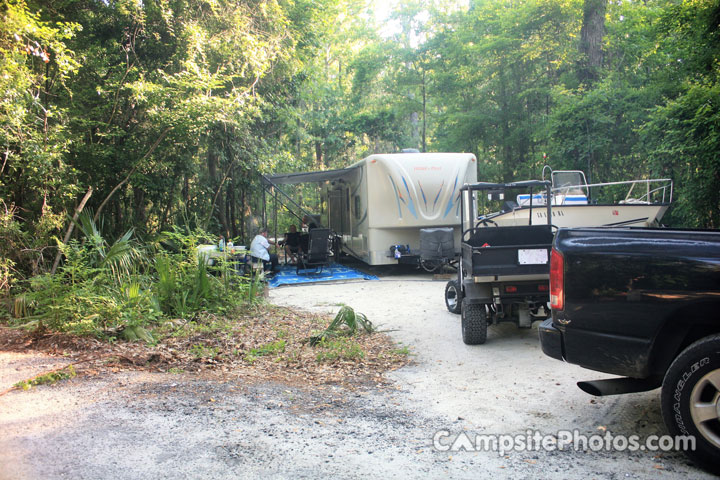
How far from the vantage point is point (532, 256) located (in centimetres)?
650

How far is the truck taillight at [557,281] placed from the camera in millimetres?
3764

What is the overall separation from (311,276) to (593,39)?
43.0ft

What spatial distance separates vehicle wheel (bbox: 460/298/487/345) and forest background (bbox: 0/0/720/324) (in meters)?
5.07

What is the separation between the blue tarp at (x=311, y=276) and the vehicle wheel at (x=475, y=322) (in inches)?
274

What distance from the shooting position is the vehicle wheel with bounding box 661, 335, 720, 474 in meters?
3.13

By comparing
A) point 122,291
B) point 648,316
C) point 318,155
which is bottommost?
point 122,291

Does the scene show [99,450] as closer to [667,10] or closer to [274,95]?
[667,10]

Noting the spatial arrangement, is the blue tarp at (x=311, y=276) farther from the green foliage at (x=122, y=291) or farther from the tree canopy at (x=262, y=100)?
the green foliage at (x=122, y=291)

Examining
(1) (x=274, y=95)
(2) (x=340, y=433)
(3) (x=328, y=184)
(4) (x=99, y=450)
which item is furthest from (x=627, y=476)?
(3) (x=328, y=184)

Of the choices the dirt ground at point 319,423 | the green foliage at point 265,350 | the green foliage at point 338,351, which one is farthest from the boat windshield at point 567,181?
the green foliage at point 265,350

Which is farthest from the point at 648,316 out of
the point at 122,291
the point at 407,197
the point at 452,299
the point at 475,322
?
the point at 407,197

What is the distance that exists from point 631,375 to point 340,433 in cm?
198

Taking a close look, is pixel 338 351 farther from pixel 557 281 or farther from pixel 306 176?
pixel 306 176

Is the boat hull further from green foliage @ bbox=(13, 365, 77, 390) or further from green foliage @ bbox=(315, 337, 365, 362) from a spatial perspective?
green foliage @ bbox=(13, 365, 77, 390)
